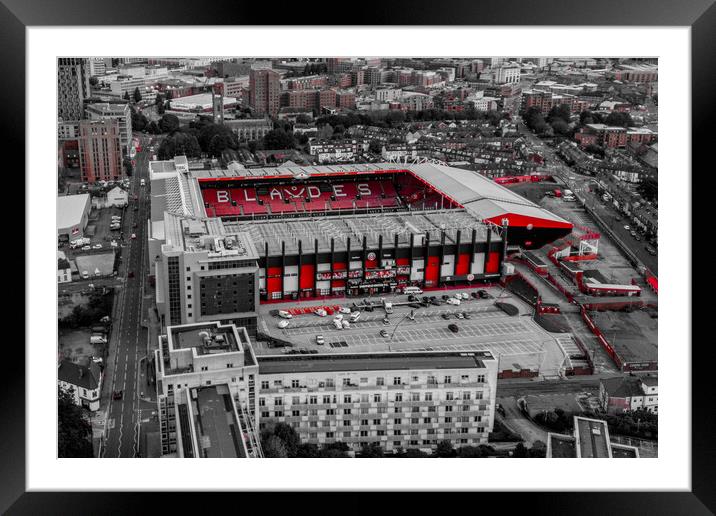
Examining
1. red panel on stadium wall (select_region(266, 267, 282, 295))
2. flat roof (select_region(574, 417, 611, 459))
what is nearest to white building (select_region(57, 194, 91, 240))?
red panel on stadium wall (select_region(266, 267, 282, 295))

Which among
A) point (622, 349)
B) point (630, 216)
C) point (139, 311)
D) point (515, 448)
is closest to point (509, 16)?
point (515, 448)

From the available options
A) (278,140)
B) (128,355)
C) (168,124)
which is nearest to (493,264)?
(128,355)

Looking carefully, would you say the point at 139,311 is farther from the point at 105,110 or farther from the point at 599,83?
Answer: the point at 599,83

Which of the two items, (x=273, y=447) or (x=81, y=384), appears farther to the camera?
(x=81, y=384)

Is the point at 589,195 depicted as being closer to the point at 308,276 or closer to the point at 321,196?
the point at 321,196

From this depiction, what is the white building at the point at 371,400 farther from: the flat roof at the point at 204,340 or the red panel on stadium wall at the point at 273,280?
the red panel on stadium wall at the point at 273,280

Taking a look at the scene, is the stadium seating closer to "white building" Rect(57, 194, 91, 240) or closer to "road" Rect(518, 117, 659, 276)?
"white building" Rect(57, 194, 91, 240)
